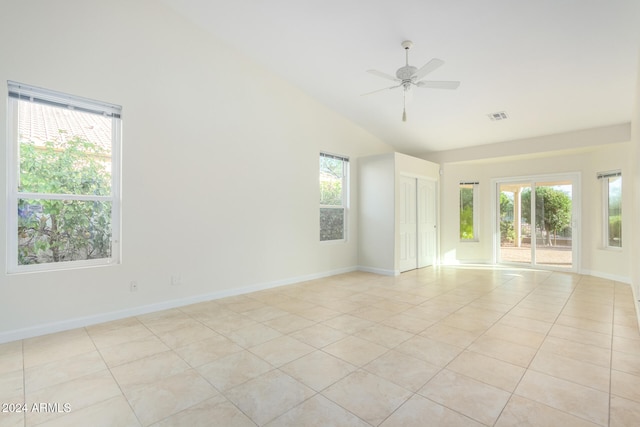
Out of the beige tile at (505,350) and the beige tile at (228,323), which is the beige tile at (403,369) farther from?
the beige tile at (228,323)

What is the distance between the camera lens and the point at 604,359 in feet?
8.30

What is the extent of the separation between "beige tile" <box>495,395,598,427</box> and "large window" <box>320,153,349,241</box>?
13.7ft

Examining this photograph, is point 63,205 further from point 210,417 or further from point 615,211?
point 615,211

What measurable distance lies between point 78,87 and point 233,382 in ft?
11.0

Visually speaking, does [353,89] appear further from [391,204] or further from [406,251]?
[406,251]

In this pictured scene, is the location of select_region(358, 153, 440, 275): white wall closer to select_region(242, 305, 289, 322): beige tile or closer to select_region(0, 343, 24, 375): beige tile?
select_region(242, 305, 289, 322): beige tile

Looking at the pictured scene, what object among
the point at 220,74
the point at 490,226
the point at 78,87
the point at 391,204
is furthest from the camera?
the point at 490,226

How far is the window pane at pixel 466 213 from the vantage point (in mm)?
7359

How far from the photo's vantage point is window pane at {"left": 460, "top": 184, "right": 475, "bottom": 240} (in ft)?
24.1

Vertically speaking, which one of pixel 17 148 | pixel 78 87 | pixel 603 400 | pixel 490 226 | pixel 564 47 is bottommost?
pixel 603 400

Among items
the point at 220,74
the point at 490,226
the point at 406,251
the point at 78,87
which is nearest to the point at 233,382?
the point at 78,87

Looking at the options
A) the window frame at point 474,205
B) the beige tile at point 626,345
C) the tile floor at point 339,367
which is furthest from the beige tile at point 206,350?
the window frame at point 474,205

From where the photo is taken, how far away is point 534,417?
180 cm

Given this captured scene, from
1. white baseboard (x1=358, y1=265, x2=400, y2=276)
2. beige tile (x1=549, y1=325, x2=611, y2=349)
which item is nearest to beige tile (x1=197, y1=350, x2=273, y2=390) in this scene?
beige tile (x1=549, y1=325, x2=611, y2=349)
